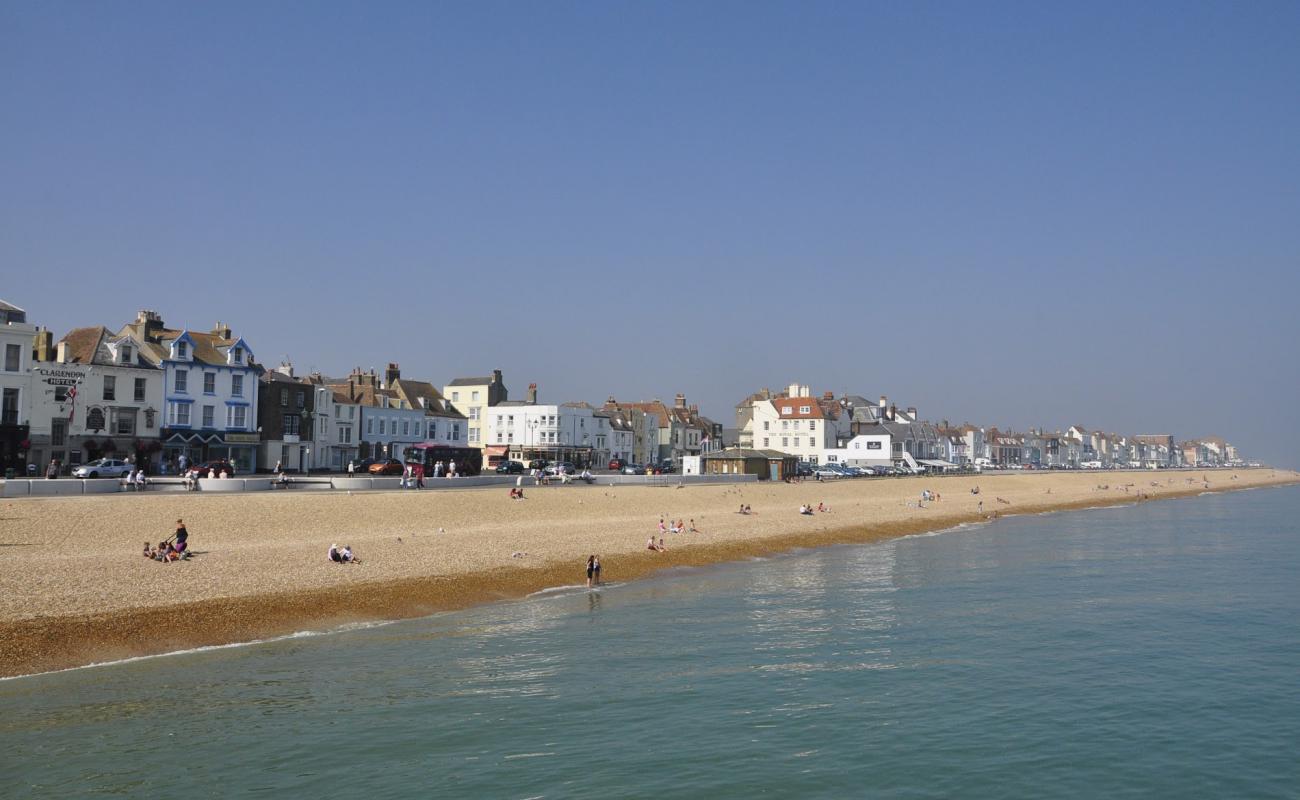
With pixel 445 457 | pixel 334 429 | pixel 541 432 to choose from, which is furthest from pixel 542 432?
pixel 445 457

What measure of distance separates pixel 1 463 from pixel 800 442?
95.2 metres

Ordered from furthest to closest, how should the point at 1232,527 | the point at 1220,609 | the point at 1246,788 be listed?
the point at 1232,527, the point at 1220,609, the point at 1246,788

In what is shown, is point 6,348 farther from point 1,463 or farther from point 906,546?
point 906,546

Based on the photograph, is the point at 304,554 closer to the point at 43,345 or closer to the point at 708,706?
the point at 708,706

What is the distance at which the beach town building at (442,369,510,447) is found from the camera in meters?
107

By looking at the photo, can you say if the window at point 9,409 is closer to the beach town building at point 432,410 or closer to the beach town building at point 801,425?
the beach town building at point 432,410

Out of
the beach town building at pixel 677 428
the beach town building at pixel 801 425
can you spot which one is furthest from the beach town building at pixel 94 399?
the beach town building at pixel 801 425

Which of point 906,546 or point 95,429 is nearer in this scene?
point 906,546

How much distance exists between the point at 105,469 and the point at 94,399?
28.3 ft

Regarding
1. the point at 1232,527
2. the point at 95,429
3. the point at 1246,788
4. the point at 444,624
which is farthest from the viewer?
the point at 1232,527

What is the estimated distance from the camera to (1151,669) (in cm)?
2227

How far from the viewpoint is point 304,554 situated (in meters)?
32.1

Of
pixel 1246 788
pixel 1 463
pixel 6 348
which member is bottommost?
pixel 1246 788

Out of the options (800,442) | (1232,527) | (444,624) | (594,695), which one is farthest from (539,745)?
(800,442)
